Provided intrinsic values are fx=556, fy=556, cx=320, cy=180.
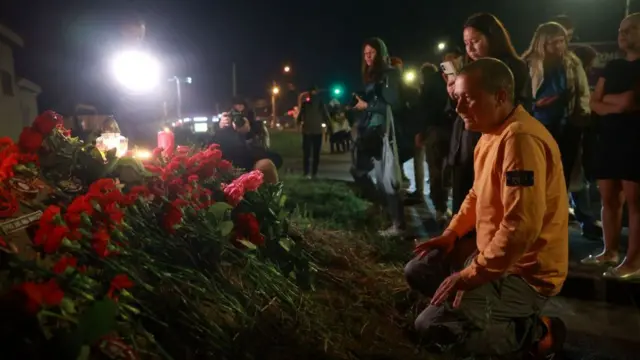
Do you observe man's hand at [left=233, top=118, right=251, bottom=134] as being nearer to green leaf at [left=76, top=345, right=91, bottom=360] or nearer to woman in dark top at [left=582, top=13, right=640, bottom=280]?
woman in dark top at [left=582, top=13, right=640, bottom=280]

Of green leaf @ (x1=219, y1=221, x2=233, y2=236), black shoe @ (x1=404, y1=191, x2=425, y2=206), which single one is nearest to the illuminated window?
black shoe @ (x1=404, y1=191, x2=425, y2=206)

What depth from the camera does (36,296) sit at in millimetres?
1848

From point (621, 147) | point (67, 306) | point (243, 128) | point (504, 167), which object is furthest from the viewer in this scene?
point (243, 128)

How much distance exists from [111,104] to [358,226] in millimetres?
3180

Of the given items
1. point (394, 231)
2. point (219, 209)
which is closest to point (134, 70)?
point (394, 231)

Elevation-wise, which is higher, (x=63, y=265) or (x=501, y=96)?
(x=501, y=96)

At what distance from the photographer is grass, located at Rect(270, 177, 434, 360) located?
115 inches

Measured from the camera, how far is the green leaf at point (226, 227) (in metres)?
3.15

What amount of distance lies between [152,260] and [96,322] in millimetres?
859

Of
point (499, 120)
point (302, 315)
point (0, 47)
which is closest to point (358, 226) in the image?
point (302, 315)

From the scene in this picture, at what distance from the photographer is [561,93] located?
5.02 m

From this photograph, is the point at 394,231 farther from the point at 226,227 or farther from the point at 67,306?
the point at 67,306

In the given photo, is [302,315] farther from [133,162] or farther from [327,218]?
[327,218]

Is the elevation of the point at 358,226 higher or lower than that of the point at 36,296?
lower
